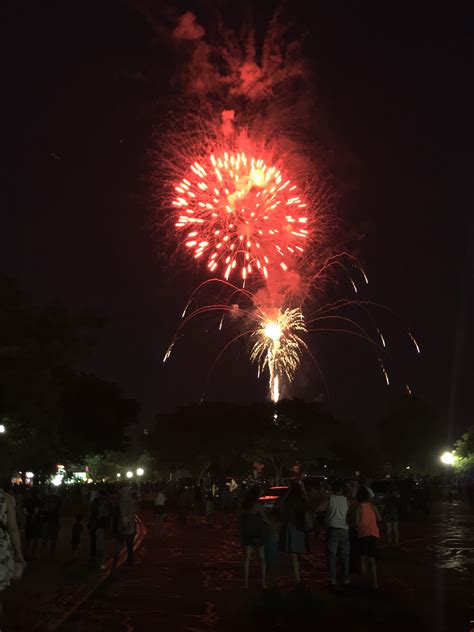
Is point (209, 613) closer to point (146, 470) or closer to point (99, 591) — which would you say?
point (99, 591)

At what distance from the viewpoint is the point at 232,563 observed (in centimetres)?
1756

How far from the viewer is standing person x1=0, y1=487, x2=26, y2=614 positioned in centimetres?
702

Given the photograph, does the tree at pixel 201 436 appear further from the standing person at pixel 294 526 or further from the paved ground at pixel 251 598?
the standing person at pixel 294 526

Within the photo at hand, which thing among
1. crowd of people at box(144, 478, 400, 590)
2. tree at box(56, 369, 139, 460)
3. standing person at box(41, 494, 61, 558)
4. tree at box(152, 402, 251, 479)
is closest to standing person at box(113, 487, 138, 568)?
standing person at box(41, 494, 61, 558)

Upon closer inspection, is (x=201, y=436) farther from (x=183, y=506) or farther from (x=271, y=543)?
(x=271, y=543)

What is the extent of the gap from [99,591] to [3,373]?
16.8 metres

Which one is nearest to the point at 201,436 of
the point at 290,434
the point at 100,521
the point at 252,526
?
the point at 290,434

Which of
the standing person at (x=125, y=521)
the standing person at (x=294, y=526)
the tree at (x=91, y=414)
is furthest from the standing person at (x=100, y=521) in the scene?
the tree at (x=91, y=414)

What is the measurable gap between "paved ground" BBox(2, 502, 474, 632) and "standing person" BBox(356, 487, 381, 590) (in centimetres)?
51

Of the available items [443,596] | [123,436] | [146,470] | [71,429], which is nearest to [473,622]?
[443,596]

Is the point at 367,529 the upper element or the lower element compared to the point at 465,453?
lower

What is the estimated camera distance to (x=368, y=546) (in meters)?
13.1

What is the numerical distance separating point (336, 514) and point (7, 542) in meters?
6.85

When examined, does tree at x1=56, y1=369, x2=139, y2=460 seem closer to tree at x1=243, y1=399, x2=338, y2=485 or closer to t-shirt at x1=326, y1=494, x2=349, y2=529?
tree at x1=243, y1=399, x2=338, y2=485
